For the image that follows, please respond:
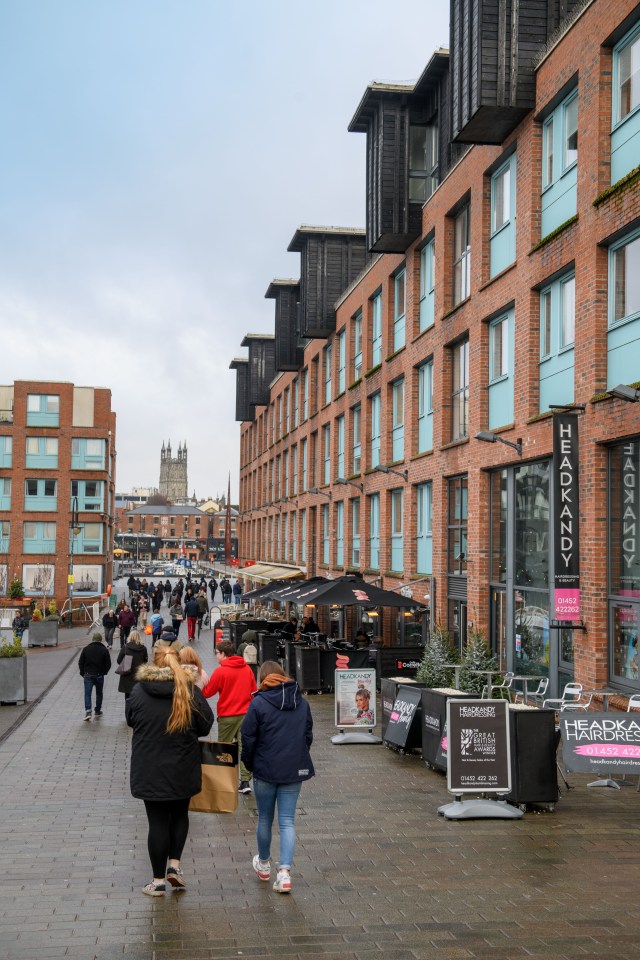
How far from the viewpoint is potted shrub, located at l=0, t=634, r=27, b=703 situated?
19828mm

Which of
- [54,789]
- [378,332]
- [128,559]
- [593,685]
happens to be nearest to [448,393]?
[378,332]

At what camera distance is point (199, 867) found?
841 centimetres

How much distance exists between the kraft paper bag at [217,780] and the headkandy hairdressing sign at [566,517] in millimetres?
8890

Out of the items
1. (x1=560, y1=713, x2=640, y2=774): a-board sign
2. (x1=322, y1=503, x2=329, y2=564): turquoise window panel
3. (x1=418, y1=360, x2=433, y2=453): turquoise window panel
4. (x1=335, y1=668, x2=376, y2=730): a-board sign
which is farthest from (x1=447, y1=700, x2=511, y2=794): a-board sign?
(x1=322, y1=503, x2=329, y2=564): turquoise window panel

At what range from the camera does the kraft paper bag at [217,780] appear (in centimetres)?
791

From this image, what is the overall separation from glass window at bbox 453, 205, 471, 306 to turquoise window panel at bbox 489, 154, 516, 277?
5.61 feet

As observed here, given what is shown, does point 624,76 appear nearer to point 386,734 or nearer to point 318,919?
point 386,734

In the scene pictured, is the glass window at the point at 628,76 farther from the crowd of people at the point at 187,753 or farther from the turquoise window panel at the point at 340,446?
the turquoise window panel at the point at 340,446

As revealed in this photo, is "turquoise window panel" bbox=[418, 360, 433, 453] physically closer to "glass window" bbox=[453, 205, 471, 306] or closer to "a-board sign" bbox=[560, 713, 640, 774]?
"glass window" bbox=[453, 205, 471, 306]

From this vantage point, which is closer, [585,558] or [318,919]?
[318,919]

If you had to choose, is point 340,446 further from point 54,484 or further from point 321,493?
point 54,484

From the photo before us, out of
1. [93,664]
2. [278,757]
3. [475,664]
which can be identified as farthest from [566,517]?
[278,757]

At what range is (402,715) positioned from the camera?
14.3m

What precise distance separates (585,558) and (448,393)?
29.6 feet
